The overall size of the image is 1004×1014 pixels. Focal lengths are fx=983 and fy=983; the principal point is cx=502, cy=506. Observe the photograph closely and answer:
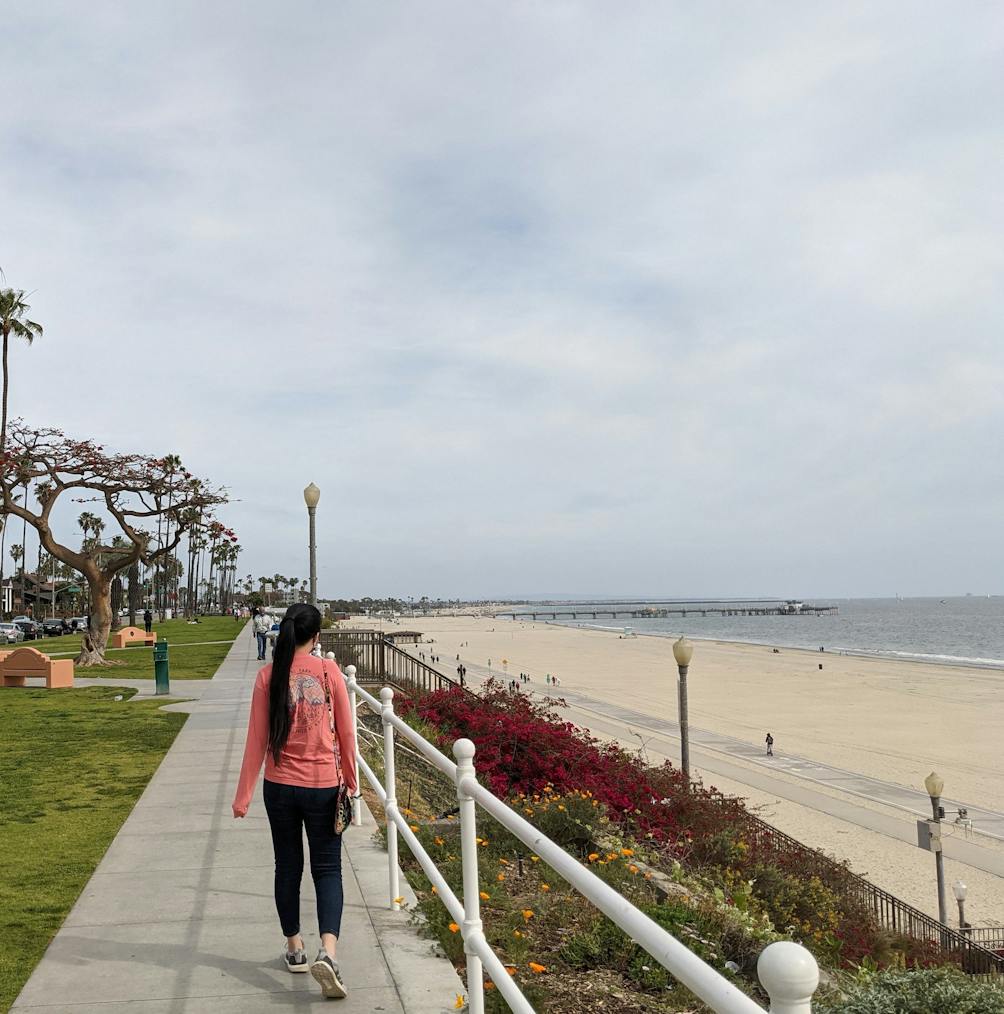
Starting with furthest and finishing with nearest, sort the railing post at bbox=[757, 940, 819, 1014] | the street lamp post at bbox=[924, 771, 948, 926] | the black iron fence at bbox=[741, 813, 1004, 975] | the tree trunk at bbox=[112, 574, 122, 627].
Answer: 1. the tree trunk at bbox=[112, 574, 122, 627]
2. the street lamp post at bbox=[924, 771, 948, 926]
3. the black iron fence at bbox=[741, 813, 1004, 975]
4. the railing post at bbox=[757, 940, 819, 1014]

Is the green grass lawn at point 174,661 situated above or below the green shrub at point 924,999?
below

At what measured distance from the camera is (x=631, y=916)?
7.18ft

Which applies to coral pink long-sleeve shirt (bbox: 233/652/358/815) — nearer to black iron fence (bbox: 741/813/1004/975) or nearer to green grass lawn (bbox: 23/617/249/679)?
black iron fence (bbox: 741/813/1004/975)

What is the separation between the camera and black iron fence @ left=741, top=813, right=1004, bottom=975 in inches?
463

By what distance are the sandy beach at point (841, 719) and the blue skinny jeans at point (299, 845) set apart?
579 inches

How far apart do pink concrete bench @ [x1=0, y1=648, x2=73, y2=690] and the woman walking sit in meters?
18.7

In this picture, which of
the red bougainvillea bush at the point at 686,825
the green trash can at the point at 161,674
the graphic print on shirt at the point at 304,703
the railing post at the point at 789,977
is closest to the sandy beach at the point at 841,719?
the red bougainvillea bush at the point at 686,825

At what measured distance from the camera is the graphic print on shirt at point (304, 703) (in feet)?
15.2

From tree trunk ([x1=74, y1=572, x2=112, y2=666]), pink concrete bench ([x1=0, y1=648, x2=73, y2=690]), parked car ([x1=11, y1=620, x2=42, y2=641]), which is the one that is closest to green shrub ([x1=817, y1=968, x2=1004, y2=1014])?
pink concrete bench ([x1=0, y1=648, x2=73, y2=690])

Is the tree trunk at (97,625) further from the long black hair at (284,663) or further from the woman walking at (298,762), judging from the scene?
the long black hair at (284,663)

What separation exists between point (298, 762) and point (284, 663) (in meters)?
0.47

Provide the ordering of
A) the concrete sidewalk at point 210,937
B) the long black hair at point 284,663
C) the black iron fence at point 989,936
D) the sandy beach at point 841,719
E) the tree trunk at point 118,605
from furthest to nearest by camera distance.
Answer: the tree trunk at point 118,605, the sandy beach at point 841,719, the black iron fence at point 989,936, the long black hair at point 284,663, the concrete sidewalk at point 210,937

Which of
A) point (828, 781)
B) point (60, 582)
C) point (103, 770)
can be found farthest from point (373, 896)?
point (60, 582)

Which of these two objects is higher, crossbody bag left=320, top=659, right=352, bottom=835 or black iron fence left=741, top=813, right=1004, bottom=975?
crossbody bag left=320, top=659, right=352, bottom=835
